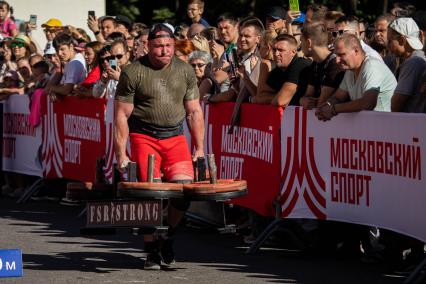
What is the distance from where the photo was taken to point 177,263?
11.9 m

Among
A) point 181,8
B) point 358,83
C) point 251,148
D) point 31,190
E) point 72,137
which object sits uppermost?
point 181,8

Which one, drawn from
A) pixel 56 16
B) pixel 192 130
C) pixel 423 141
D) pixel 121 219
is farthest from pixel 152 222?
pixel 56 16

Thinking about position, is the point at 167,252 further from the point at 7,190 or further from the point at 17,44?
the point at 17,44

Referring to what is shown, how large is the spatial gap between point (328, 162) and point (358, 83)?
2.53 feet

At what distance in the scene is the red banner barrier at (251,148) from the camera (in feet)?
42.9

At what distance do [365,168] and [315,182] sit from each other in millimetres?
983

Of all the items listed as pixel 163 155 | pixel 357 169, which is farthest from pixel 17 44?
pixel 357 169

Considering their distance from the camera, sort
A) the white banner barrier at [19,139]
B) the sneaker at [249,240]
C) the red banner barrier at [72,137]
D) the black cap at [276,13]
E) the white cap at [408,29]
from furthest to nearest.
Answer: the white banner barrier at [19,139]
the red banner barrier at [72,137]
the black cap at [276,13]
the sneaker at [249,240]
the white cap at [408,29]

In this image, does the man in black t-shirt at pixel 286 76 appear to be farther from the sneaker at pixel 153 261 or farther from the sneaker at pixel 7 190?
the sneaker at pixel 7 190

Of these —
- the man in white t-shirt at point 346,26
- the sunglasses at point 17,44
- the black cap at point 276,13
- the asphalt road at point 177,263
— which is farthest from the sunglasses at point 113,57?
the sunglasses at point 17,44

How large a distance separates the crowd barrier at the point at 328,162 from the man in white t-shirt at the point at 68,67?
1492mm

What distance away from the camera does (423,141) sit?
1043 centimetres

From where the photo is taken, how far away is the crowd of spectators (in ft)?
38.7

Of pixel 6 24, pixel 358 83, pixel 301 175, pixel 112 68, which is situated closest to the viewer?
pixel 358 83
